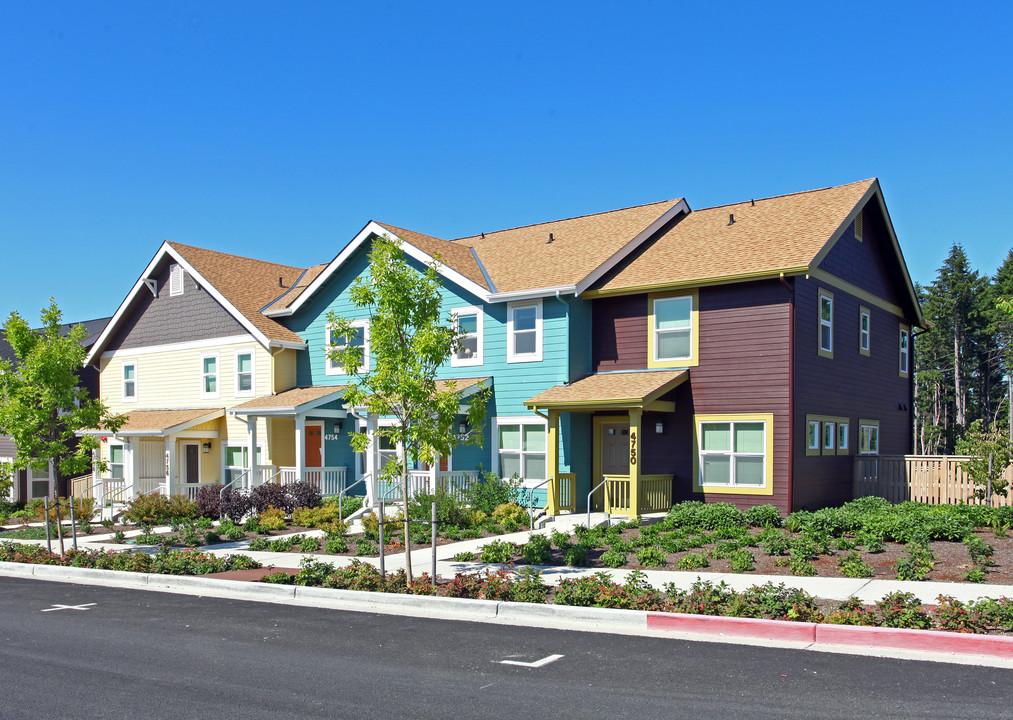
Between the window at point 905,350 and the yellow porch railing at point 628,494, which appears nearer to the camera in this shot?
the yellow porch railing at point 628,494

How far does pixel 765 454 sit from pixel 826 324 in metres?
4.37

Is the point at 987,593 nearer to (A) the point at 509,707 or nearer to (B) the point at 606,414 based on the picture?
(A) the point at 509,707

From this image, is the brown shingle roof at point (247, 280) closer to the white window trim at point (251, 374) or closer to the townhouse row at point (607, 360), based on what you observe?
the townhouse row at point (607, 360)

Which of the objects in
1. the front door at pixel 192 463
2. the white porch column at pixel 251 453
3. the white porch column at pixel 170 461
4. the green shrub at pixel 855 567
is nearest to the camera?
the green shrub at pixel 855 567

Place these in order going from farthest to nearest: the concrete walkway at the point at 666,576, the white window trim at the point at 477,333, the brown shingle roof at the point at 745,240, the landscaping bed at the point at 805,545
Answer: the white window trim at the point at 477,333, the brown shingle roof at the point at 745,240, the landscaping bed at the point at 805,545, the concrete walkway at the point at 666,576

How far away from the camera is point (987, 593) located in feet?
36.3

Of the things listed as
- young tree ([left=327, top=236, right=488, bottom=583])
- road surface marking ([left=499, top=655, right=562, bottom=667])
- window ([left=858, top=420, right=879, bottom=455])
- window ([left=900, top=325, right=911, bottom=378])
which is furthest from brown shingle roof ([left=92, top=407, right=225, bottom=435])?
window ([left=900, top=325, right=911, bottom=378])

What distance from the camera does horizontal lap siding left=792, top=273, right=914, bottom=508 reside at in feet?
67.5

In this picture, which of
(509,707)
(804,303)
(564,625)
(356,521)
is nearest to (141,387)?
(356,521)

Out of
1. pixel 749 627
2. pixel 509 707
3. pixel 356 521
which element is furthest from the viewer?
pixel 356 521

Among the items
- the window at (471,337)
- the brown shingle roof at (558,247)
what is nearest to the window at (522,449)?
the window at (471,337)

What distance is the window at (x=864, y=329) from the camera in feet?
80.6

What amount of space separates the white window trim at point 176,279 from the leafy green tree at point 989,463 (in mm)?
24847

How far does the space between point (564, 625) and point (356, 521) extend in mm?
12680
